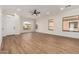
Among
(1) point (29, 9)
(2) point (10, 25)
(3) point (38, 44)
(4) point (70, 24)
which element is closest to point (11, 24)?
(2) point (10, 25)

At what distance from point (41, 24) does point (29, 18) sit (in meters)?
0.45

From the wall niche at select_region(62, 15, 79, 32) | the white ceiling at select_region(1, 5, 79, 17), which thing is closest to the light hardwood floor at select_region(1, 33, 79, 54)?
the wall niche at select_region(62, 15, 79, 32)

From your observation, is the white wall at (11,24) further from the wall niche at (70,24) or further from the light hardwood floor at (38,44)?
the wall niche at (70,24)

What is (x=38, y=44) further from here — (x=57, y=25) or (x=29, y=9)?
(x=29, y=9)

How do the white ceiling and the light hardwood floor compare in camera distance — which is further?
the light hardwood floor

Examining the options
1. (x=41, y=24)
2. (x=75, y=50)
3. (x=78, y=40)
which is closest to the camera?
(x=78, y=40)

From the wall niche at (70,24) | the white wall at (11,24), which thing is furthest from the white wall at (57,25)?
the white wall at (11,24)

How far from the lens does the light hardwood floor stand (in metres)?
3.69

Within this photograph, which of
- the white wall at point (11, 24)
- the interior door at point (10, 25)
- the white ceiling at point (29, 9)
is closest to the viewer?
the white ceiling at point (29, 9)

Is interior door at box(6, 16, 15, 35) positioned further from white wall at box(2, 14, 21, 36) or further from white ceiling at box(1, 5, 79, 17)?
white ceiling at box(1, 5, 79, 17)

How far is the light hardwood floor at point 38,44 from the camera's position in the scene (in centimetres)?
369
